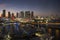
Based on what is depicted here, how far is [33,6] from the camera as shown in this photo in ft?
6.92

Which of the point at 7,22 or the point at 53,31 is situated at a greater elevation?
the point at 7,22

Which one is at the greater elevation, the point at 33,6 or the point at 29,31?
the point at 33,6

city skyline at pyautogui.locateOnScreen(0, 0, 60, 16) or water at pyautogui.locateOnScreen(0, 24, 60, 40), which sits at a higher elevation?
city skyline at pyautogui.locateOnScreen(0, 0, 60, 16)

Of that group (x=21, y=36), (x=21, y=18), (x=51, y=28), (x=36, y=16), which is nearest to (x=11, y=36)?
(x=21, y=36)

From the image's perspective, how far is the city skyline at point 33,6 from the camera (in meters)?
2.08

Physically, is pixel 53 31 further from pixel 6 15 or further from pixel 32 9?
pixel 6 15

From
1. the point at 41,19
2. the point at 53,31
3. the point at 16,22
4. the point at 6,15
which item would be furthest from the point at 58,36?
the point at 6,15

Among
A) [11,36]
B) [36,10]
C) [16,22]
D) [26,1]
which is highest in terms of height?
[26,1]

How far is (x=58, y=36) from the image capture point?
6.70 feet

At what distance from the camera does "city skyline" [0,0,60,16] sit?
2080mm

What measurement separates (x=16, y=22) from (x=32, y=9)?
1.02ft

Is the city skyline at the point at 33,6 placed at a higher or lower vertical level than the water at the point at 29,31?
higher

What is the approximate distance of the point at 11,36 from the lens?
6.75 feet

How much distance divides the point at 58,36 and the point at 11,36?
69cm
